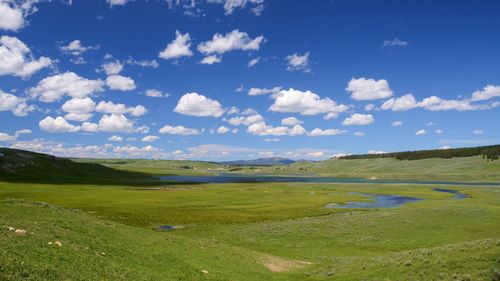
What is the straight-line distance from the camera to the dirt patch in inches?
1355

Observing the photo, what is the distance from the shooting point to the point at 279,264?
3597 cm

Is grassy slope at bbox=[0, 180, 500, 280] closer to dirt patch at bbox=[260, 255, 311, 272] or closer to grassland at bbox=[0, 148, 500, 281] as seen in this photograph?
grassland at bbox=[0, 148, 500, 281]

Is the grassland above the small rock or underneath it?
underneath

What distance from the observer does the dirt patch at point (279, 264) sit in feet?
113

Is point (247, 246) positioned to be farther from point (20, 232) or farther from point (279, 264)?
point (20, 232)

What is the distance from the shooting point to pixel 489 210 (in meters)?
66.6

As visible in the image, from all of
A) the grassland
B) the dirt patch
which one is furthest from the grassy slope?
the dirt patch

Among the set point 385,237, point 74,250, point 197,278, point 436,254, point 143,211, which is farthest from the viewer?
point 143,211

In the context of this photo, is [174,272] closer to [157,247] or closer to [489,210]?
[157,247]

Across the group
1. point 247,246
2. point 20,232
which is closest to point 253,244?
point 247,246

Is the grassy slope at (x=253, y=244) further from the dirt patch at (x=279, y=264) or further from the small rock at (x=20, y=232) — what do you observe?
the dirt patch at (x=279, y=264)

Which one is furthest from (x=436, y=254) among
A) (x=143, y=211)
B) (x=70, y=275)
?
(x=143, y=211)

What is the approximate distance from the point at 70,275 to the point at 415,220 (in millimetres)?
52757

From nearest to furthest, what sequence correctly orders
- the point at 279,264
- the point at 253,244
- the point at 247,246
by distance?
the point at 279,264 < the point at 247,246 < the point at 253,244
